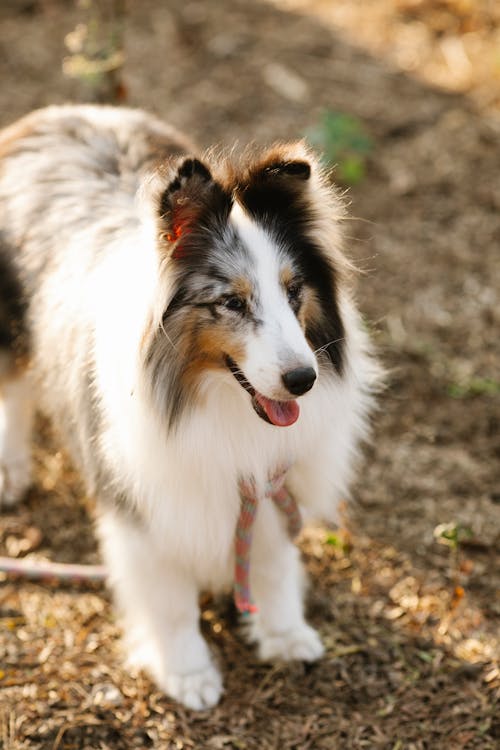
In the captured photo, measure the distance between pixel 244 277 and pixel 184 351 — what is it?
30 centimetres

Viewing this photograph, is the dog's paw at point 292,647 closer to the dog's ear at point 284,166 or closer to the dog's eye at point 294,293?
the dog's eye at point 294,293

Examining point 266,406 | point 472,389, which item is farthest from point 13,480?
point 472,389

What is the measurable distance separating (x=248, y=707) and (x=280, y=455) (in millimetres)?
1047

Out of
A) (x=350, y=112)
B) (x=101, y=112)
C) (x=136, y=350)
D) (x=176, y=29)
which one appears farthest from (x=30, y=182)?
(x=176, y=29)

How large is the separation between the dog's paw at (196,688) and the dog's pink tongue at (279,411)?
1.22 metres

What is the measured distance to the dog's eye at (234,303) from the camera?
2500 mm

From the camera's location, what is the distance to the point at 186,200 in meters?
2.48

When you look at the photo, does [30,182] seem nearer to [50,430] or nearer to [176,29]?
[50,430]

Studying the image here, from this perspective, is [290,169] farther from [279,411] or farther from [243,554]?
[243,554]

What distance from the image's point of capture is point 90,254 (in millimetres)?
3166

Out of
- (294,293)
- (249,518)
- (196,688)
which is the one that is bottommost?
(196,688)

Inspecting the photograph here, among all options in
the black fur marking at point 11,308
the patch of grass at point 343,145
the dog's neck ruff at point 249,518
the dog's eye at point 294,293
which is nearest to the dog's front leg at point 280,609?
the dog's neck ruff at point 249,518

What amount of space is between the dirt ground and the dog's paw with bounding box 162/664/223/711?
0.05 meters

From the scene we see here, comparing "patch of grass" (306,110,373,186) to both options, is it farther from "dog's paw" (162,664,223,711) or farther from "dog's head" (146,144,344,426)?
"dog's paw" (162,664,223,711)
